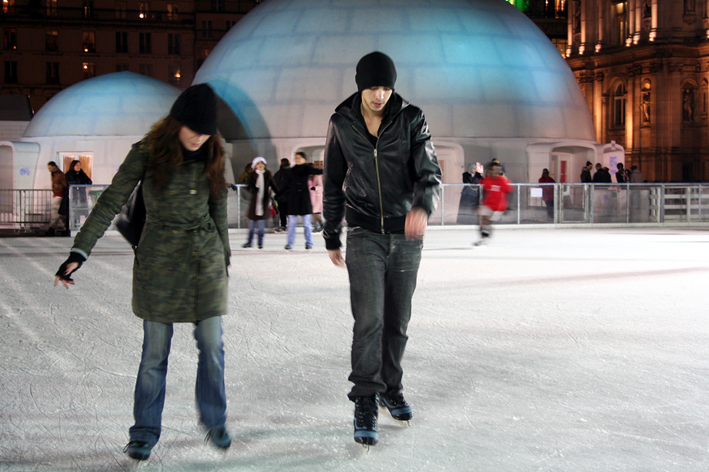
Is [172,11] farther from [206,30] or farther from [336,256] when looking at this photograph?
[336,256]

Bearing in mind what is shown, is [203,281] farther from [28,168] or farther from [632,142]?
[632,142]

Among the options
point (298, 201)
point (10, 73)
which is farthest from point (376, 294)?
point (10, 73)

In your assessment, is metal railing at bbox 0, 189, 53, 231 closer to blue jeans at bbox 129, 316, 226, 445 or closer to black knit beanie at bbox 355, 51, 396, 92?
blue jeans at bbox 129, 316, 226, 445

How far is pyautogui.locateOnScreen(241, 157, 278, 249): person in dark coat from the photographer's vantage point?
47.6 ft

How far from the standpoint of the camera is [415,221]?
12.3ft

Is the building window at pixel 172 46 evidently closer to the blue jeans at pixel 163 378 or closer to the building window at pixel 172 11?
the building window at pixel 172 11

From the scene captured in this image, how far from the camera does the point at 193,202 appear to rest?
142 inches

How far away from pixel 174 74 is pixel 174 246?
2827 inches

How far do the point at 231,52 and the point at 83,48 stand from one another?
4584cm

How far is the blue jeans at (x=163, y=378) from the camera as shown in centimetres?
354

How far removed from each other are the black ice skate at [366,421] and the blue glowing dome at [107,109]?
26660 millimetres

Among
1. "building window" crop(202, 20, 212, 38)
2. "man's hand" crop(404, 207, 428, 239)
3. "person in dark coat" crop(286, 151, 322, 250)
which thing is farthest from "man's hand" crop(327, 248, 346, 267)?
"building window" crop(202, 20, 212, 38)

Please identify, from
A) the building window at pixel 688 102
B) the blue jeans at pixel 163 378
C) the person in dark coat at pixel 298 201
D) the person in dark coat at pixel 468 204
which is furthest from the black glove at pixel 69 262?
the building window at pixel 688 102

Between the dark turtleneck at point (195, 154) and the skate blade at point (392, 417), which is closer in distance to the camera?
the dark turtleneck at point (195, 154)
